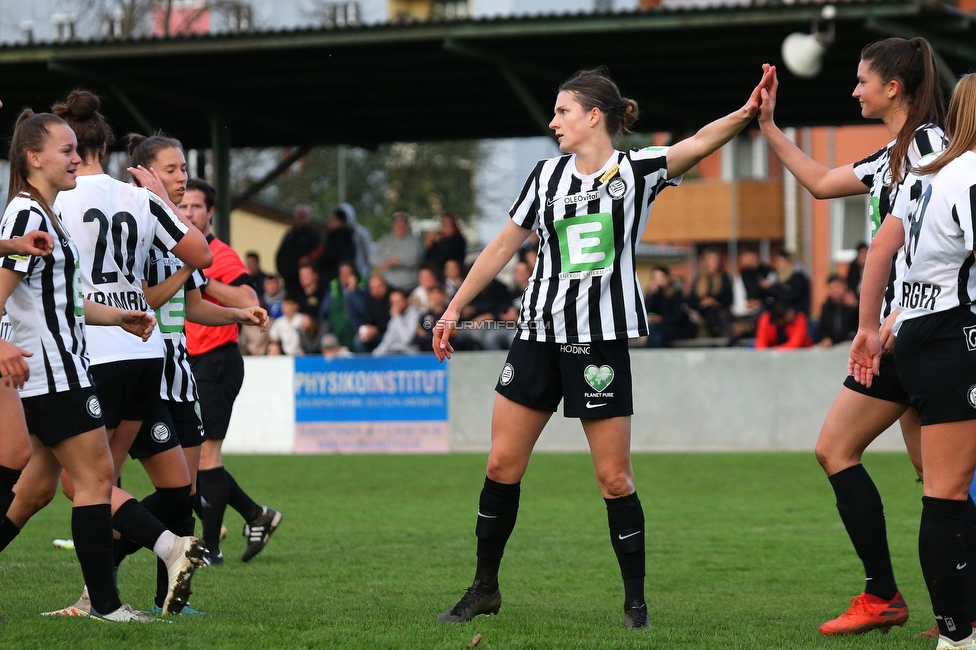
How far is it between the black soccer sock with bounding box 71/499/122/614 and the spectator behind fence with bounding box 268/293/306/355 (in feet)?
40.2

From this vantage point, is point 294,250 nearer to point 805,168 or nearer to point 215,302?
point 215,302

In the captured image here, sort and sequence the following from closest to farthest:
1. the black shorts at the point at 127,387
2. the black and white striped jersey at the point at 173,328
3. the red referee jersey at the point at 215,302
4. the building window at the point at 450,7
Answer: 1. the black shorts at the point at 127,387
2. the black and white striped jersey at the point at 173,328
3. the red referee jersey at the point at 215,302
4. the building window at the point at 450,7

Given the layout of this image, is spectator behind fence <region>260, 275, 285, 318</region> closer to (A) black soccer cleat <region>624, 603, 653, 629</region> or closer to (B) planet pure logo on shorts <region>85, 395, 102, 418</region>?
(B) planet pure logo on shorts <region>85, 395, 102, 418</region>

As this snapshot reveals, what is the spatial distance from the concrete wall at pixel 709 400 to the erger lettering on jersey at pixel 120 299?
1038 centimetres

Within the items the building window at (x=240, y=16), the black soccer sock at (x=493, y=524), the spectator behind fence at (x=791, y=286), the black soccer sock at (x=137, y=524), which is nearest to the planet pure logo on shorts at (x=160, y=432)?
the black soccer sock at (x=137, y=524)

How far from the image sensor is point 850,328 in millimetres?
15562

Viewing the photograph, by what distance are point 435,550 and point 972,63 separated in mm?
10952

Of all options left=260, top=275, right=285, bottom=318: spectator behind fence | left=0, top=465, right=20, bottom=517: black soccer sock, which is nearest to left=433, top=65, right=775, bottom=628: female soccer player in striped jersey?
left=0, top=465, right=20, bottom=517: black soccer sock

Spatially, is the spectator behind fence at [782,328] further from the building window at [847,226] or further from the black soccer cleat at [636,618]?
the building window at [847,226]

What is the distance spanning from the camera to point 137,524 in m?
5.20

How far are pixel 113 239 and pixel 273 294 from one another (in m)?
14.6

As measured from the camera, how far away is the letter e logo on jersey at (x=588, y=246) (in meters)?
5.11

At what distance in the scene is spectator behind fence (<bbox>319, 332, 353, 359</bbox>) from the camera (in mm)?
16406

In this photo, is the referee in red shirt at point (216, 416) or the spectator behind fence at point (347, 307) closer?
the referee in red shirt at point (216, 416)
